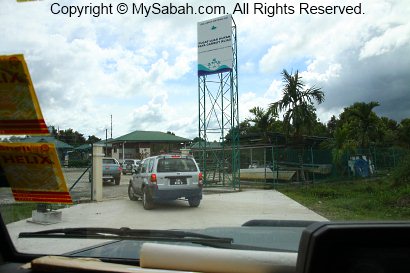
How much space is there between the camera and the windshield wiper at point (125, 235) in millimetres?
2537

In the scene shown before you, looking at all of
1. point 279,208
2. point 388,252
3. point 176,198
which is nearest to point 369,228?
point 388,252

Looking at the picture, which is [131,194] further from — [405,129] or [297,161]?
[297,161]

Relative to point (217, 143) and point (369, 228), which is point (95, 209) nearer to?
point (369, 228)

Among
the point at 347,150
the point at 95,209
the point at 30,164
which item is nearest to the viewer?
the point at 30,164

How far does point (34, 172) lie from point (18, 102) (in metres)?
0.37

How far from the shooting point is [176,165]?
30.2 ft

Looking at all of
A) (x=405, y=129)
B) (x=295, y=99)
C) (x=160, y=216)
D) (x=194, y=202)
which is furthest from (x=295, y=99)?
(x=405, y=129)

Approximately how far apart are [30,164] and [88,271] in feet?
2.04

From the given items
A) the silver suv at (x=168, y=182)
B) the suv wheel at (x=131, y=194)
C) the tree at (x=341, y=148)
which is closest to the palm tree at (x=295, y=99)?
the silver suv at (x=168, y=182)

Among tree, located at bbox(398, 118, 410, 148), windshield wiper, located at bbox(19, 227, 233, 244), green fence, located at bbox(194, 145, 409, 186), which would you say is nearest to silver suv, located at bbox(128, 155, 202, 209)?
windshield wiper, located at bbox(19, 227, 233, 244)

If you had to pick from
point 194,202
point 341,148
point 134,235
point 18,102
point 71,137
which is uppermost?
point 341,148

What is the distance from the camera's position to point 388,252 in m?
1.68

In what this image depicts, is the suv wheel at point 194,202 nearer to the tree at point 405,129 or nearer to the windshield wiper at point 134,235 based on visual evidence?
the tree at point 405,129

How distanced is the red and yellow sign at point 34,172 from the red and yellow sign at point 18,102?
0.29ft
